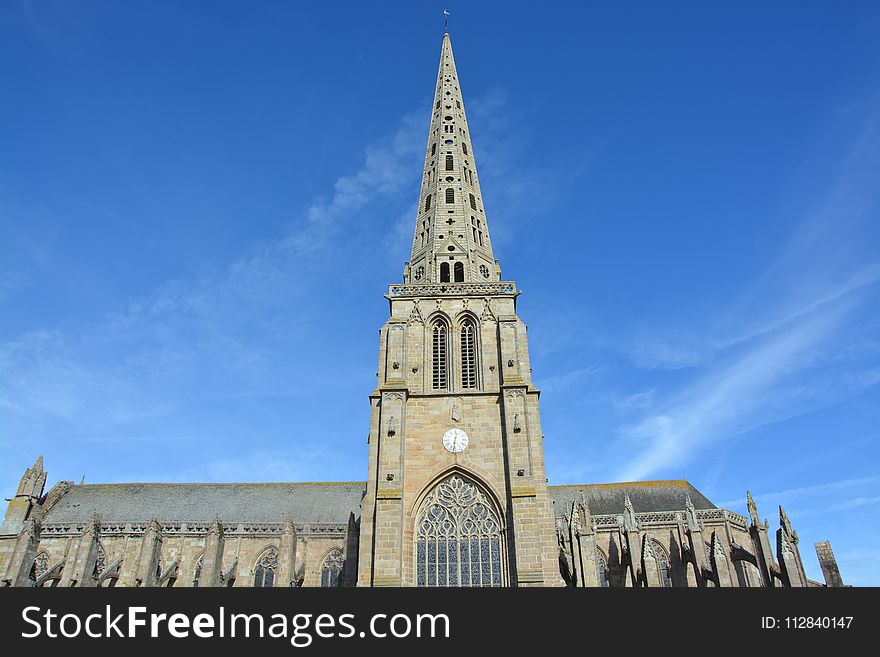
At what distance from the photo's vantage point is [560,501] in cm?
4209

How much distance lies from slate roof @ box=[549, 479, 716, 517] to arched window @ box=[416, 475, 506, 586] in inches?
729

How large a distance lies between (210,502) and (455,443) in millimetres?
24740

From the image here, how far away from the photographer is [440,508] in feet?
78.8

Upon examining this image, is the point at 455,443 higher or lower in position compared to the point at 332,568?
higher

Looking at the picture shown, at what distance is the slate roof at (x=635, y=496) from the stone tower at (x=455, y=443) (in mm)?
17936

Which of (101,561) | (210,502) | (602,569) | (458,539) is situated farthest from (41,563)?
(602,569)

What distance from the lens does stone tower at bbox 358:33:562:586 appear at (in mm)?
22562

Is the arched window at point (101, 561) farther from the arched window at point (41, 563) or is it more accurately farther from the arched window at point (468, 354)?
the arched window at point (468, 354)

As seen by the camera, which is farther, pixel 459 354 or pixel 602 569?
pixel 602 569

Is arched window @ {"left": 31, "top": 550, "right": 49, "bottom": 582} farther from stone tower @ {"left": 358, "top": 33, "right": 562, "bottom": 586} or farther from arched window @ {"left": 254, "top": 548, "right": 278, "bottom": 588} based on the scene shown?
stone tower @ {"left": 358, "top": 33, "right": 562, "bottom": 586}

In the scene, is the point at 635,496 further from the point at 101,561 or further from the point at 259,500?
the point at 101,561

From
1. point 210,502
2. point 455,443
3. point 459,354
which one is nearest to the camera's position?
point 455,443

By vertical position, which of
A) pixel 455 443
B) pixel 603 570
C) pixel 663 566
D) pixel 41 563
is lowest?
pixel 603 570

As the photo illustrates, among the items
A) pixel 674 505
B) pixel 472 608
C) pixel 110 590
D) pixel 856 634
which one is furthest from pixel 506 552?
pixel 674 505
